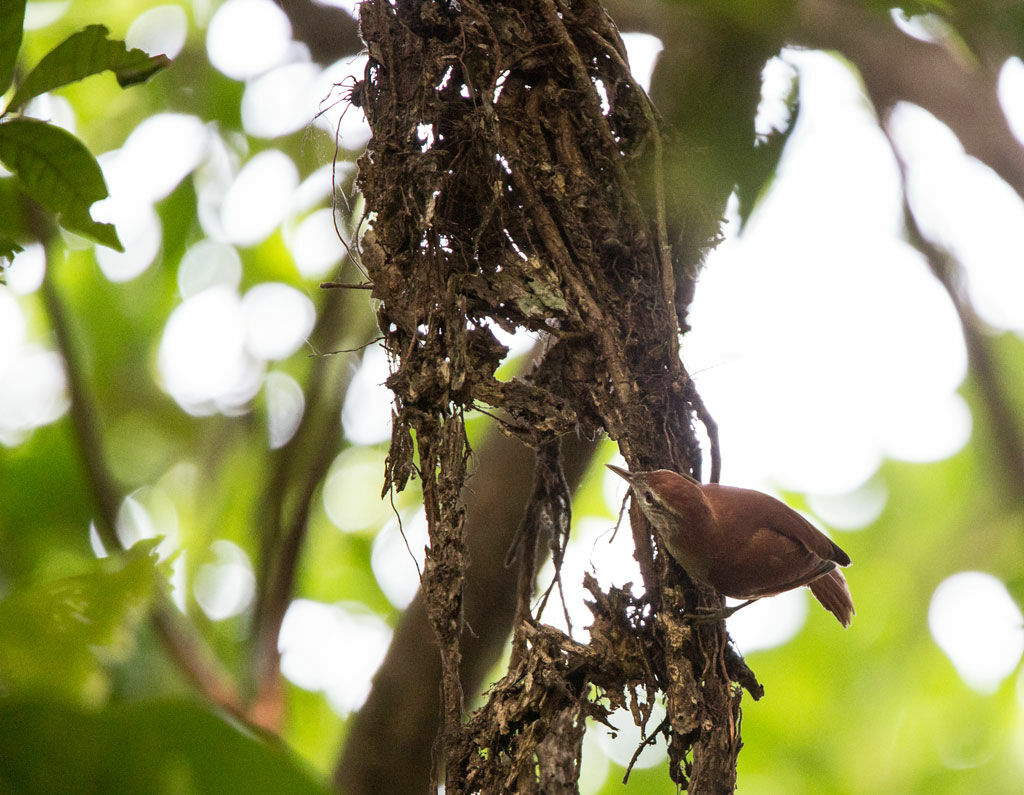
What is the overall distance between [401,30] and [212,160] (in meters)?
2.55

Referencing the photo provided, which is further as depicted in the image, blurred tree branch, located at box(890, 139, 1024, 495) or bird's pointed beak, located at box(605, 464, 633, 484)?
blurred tree branch, located at box(890, 139, 1024, 495)

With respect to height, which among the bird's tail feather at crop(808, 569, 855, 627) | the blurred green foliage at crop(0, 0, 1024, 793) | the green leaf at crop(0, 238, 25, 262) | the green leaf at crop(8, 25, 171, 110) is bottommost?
the blurred green foliage at crop(0, 0, 1024, 793)

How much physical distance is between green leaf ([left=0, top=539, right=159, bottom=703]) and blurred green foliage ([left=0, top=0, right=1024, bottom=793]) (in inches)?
61.6

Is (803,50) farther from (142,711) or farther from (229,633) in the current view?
(229,633)

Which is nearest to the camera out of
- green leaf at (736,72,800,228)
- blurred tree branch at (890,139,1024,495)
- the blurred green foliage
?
green leaf at (736,72,800,228)

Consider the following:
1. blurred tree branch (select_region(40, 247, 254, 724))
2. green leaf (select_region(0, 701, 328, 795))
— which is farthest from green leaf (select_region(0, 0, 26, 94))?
blurred tree branch (select_region(40, 247, 254, 724))

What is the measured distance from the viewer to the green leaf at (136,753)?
60 cm

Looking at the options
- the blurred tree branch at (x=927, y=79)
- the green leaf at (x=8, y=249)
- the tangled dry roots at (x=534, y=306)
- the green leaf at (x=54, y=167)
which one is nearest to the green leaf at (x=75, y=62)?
the green leaf at (x=54, y=167)

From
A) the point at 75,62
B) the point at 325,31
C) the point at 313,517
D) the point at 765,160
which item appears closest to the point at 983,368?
the point at 765,160

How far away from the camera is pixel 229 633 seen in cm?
411

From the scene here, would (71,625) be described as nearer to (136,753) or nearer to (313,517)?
(136,753)

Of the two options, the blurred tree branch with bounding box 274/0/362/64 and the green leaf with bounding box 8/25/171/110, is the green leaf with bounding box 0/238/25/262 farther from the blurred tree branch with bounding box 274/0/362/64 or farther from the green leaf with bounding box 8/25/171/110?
the blurred tree branch with bounding box 274/0/362/64

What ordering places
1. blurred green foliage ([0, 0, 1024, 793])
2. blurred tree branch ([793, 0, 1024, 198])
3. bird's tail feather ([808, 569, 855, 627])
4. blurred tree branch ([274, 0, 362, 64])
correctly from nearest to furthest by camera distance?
blurred tree branch ([793, 0, 1024, 198])
bird's tail feather ([808, 569, 855, 627])
blurred tree branch ([274, 0, 362, 64])
blurred green foliage ([0, 0, 1024, 793])

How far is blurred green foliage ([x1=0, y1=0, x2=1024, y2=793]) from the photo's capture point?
3131mm
